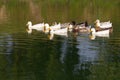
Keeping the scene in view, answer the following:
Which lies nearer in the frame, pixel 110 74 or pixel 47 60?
pixel 110 74

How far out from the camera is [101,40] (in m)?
54.7

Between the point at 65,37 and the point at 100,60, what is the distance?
17.1 m

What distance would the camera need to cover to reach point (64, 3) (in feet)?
472

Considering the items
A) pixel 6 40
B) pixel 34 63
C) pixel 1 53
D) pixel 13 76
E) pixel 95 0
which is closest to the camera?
pixel 13 76

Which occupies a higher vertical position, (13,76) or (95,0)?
(95,0)

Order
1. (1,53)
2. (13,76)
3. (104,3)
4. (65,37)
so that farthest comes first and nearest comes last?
(104,3) → (65,37) → (1,53) → (13,76)

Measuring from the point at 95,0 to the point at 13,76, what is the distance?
118423 mm

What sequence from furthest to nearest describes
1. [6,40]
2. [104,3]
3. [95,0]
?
[95,0] < [104,3] < [6,40]

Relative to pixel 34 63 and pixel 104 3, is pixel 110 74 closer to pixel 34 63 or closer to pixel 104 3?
pixel 34 63

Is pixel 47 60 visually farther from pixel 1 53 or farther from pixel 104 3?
pixel 104 3

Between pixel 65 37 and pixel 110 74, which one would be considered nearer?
pixel 110 74

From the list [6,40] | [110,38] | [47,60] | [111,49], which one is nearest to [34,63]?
[47,60]

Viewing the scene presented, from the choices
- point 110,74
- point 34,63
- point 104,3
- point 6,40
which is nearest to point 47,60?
point 34,63

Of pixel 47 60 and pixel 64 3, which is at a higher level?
pixel 64 3
